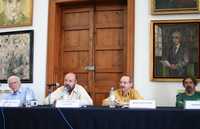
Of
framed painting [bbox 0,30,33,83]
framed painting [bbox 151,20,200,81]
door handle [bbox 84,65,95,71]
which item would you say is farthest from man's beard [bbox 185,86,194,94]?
framed painting [bbox 0,30,33,83]

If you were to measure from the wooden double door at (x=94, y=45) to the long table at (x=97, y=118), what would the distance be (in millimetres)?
2223

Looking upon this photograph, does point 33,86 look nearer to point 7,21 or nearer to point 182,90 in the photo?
point 7,21

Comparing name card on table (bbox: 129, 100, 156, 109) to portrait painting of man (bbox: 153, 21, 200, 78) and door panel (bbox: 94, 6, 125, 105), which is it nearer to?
portrait painting of man (bbox: 153, 21, 200, 78)

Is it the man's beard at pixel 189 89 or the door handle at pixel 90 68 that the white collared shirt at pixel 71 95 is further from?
the man's beard at pixel 189 89

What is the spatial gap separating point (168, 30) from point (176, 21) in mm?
168

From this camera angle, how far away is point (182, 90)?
509cm

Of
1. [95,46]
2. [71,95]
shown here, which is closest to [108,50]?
[95,46]

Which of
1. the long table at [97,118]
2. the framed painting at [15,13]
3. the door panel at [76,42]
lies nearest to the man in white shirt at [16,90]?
the door panel at [76,42]

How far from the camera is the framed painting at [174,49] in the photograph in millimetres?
5195

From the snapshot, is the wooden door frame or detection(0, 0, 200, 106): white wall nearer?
detection(0, 0, 200, 106): white wall

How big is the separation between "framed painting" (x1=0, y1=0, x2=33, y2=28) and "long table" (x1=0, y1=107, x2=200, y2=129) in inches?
106

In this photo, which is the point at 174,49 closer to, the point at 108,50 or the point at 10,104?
the point at 108,50

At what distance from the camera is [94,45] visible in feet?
19.1

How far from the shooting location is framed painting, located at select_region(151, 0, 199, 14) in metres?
5.18
